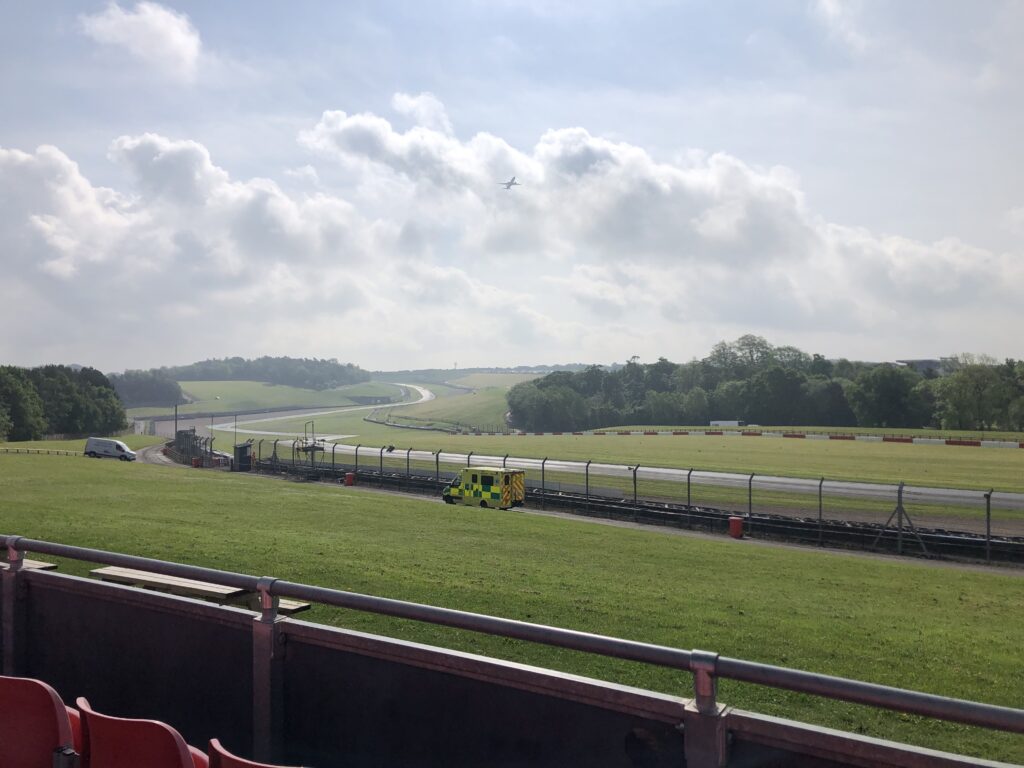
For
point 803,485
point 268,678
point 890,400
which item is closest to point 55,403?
point 803,485

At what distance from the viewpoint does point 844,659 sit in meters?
9.67

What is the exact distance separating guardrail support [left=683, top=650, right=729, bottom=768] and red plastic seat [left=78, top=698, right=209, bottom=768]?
225cm

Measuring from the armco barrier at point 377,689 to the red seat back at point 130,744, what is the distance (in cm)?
97

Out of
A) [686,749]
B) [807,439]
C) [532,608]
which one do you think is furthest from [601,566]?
[807,439]

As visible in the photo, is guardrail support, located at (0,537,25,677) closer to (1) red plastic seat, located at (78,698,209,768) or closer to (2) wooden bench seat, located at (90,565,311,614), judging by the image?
(2) wooden bench seat, located at (90,565,311,614)

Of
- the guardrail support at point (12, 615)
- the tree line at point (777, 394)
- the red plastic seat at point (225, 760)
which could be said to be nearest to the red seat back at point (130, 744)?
the red plastic seat at point (225, 760)

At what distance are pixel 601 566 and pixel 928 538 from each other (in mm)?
19213

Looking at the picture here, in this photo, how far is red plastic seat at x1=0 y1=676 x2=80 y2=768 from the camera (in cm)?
407

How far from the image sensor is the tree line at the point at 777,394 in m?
79.6

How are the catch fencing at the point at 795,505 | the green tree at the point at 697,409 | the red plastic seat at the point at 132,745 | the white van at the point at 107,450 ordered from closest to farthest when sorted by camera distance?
1. the red plastic seat at the point at 132,745
2. the catch fencing at the point at 795,505
3. the white van at the point at 107,450
4. the green tree at the point at 697,409

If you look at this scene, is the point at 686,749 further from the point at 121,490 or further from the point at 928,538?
the point at 928,538

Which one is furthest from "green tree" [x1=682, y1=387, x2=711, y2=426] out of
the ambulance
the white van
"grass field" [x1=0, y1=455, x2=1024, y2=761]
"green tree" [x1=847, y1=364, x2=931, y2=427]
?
"grass field" [x1=0, y1=455, x2=1024, y2=761]

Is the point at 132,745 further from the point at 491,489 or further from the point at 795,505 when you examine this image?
the point at 795,505

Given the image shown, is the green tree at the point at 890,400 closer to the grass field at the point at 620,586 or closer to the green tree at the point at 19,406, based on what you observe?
the grass field at the point at 620,586
